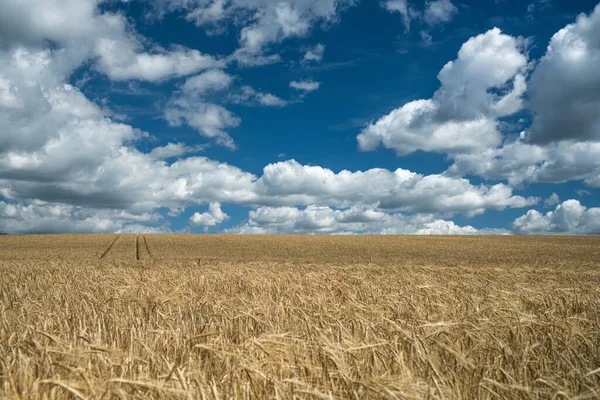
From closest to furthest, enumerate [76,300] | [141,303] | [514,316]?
[514,316] < [141,303] < [76,300]

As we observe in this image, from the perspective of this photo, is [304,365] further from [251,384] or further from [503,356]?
[503,356]

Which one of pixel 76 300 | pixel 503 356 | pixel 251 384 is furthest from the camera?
pixel 76 300

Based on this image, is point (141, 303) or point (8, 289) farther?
point (8, 289)

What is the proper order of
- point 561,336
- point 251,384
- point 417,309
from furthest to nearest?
point 417,309, point 561,336, point 251,384

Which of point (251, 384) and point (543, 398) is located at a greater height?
point (251, 384)

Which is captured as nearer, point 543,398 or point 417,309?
point 543,398

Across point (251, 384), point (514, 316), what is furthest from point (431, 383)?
point (514, 316)

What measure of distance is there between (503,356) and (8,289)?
12.1 metres

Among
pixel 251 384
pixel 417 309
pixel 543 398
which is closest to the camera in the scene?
pixel 251 384

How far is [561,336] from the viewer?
16.7 ft

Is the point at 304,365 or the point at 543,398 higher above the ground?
the point at 304,365

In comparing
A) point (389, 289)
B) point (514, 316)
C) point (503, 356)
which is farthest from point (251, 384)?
point (389, 289)

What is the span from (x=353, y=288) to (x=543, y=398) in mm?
7379

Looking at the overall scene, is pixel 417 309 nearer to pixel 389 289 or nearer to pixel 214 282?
pixel 389 289
